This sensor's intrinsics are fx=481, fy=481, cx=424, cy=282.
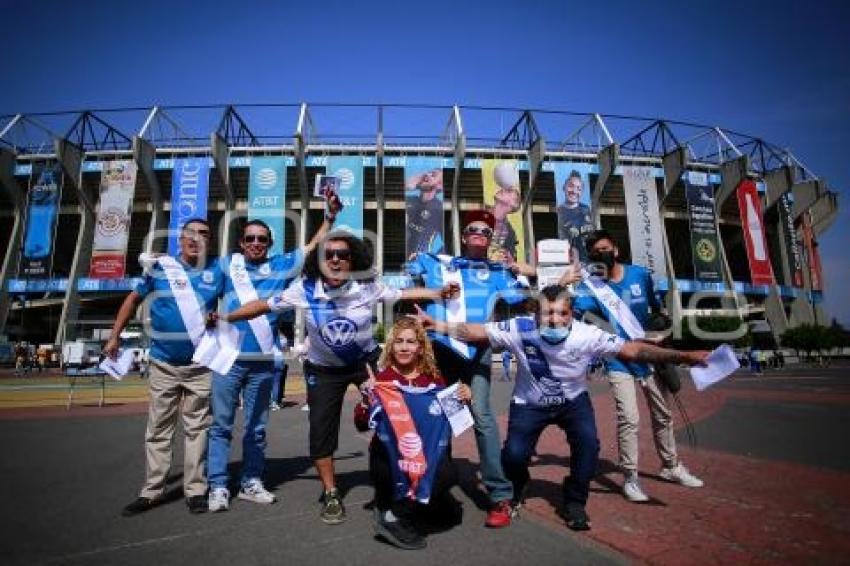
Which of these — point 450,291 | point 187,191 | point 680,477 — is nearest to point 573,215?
point 187,191

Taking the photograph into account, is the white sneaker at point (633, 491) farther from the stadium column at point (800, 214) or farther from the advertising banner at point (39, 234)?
the stadium column at point (800, 214)

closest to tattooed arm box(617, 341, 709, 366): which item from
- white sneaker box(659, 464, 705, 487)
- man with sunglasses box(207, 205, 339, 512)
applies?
white sneaker box(659, 464, 705, 487)

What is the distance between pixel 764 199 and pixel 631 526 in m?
47.4

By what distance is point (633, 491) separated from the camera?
3.70 metres

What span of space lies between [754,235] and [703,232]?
14.7 ft

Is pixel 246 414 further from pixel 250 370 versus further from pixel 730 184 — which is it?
pixel 730 184

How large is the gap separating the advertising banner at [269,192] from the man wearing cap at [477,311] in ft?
95.3

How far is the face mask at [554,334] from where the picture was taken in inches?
133

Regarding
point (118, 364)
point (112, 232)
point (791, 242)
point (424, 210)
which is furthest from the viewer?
point (791, 242)

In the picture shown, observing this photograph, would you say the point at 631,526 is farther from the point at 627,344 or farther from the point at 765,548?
the point at 627,344

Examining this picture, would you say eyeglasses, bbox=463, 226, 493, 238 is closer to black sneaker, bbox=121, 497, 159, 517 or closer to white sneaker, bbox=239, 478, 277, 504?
white sneaker, bbox=239, 478, 277, 504

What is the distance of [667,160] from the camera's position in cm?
3697

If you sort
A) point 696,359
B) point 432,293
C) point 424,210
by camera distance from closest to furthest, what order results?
point 696,359, point 432,293, point 424,210

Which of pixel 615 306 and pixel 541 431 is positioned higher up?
pixel 615 306
